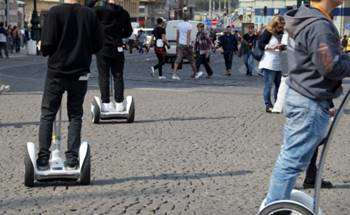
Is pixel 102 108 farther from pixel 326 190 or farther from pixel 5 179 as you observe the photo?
pixel 326 190

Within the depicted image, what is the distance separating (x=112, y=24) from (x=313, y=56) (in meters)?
6.65

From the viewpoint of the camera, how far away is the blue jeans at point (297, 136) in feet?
15.5

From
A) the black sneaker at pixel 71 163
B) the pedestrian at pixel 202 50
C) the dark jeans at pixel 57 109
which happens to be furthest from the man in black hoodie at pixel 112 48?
the pedestrian at pixel 202 50

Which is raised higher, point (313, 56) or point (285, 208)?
point (313, 56)

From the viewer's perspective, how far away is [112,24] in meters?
10.9

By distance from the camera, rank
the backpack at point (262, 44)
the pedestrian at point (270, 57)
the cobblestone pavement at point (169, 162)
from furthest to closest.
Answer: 1. the backpack at point (262, 44)
2. the pedestrian at point (270, 57)
3. the cobblestone pavement at point (169, 162)

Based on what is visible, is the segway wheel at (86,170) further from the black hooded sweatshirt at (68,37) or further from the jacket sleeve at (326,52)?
the jacket sleeve at (326,52)

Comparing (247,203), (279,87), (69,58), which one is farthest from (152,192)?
(279,87)

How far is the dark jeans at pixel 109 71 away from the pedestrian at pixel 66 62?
404cm

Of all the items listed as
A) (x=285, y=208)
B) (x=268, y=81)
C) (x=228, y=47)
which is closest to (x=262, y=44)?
(x=268, y=81)

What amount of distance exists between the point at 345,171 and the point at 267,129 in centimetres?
312

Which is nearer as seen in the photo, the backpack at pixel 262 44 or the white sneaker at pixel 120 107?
the white sneaker at pixel 120 107

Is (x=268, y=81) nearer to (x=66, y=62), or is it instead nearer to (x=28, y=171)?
(x=66, y=62)

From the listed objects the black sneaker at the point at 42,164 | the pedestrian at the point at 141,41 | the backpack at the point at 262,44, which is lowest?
the pedestrian at the point at 141,41
